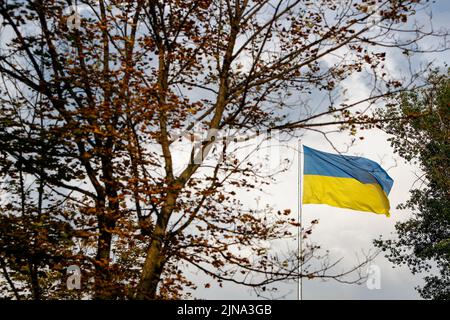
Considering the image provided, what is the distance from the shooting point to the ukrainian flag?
608 inches

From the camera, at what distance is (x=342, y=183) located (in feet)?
51.1

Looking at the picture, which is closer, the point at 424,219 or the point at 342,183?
the point at 342,183

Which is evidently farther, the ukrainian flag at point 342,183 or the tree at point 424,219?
the tree at point 424,219

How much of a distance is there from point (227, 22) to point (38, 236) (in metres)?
7.21

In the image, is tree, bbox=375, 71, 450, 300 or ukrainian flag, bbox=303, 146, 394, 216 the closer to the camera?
ukrainian flag, bbox=303, 146, 394, 216

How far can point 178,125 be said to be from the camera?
13.1 meters

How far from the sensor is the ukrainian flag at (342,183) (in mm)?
15438
